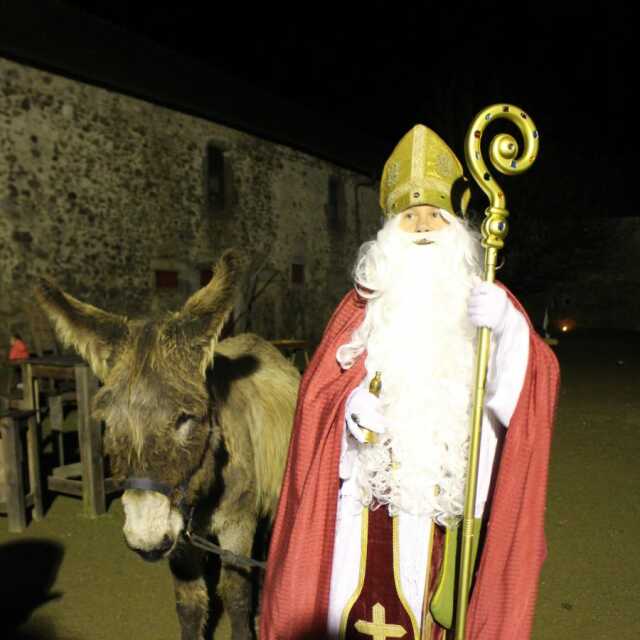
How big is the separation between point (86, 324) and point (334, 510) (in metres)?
1.45

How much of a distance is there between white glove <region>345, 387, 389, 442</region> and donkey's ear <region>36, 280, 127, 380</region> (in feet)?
3.79

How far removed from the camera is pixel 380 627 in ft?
7.53

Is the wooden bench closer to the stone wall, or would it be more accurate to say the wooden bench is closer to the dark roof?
the stone wall

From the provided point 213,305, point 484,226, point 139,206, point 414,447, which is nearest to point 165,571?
point 213,305

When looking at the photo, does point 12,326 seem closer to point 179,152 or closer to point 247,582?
point 179,152

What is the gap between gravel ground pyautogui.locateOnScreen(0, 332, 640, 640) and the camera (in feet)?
12.9

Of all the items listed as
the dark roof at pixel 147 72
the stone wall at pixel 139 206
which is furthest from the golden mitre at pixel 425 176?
the dark roof at pixel 147 72

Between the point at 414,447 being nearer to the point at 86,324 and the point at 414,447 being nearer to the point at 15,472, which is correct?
the point at 86,324

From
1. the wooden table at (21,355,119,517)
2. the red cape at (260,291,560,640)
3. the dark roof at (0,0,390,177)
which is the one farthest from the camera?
the dark roof at (0,0,390,177)

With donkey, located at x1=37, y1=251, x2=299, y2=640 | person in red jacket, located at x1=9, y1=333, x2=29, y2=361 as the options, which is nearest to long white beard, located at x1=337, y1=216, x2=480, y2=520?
donkey, located at x1=37, y1=251, x2=299, y2=640

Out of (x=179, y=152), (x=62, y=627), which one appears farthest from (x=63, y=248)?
(x=62, y=627)

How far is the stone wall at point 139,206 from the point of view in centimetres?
1146

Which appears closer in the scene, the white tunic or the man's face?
the white tunic

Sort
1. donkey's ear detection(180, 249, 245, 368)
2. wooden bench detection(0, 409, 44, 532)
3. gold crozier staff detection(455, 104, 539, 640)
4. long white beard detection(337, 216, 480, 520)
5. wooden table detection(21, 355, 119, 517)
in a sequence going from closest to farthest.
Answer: gold crozier staff detection(455, 104, 539, 640) < long white beard detection(337, 216, 480, 520) < donkey's ear detection(180, 249, 245, 368) < wooden bench detection(0, 409, 44, 532) < wooden table detection(21, 355, 119, 517)
